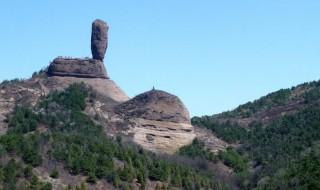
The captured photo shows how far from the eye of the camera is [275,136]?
12550 cm

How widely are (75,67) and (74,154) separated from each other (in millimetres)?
34424

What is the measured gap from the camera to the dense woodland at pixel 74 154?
8731 cm

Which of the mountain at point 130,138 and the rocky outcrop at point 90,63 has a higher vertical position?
the rocky outcrop at point 90,63

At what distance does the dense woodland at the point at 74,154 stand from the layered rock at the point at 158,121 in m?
6.12

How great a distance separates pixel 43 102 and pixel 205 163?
23.7 metres

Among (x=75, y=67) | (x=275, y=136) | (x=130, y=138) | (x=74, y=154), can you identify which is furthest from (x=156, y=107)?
(x=74, y=154)

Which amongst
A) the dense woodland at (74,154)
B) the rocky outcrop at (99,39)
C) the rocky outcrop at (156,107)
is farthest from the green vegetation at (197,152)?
the rocky outcrop at (99,39)

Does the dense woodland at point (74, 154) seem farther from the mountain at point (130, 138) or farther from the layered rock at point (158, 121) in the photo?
the layered rock at point (158, 121)

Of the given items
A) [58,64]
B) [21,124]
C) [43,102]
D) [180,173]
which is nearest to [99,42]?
[58,64]

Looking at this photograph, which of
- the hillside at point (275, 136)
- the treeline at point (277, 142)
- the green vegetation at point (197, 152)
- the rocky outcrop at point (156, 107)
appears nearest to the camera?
the hillside at point (275, 136)

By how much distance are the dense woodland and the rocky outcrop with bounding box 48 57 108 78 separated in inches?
291

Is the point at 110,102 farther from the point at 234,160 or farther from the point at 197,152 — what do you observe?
the point at 234,160

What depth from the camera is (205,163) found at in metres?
114

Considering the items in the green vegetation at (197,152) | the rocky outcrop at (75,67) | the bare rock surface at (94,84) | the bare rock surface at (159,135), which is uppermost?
the rocky outcrop at (75,67)
